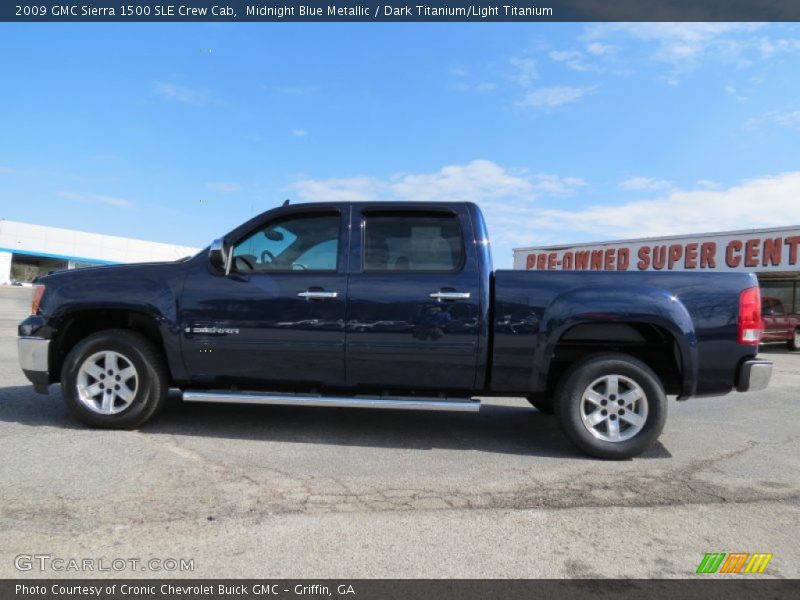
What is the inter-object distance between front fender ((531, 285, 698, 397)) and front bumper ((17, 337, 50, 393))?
4.04 meters

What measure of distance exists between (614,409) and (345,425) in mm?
2311

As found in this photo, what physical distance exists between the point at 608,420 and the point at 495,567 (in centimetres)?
215

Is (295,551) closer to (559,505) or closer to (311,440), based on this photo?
(559,505)

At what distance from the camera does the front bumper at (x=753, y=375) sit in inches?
166

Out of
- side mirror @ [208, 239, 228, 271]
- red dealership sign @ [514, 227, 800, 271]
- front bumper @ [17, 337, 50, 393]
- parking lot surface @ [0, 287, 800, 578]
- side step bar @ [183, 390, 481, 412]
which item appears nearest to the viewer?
parking lot surface @ [0, 287, 800, 578]

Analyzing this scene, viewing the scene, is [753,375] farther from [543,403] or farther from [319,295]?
[319,295]

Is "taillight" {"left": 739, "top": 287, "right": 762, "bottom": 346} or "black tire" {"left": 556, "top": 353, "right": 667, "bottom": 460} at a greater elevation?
"taillight" {"left": 739, "top": 287, "right": 762, "bottom": 346}

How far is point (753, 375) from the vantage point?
13.8 feet

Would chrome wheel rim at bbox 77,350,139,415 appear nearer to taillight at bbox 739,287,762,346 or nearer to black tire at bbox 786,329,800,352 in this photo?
taillight at bbox 739,287,762,346

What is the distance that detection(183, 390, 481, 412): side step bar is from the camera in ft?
14.2

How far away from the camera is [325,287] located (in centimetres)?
453

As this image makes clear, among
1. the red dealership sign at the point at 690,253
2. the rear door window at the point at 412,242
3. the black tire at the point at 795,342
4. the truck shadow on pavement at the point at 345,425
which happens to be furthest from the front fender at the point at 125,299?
the black tire at the point at 795,342

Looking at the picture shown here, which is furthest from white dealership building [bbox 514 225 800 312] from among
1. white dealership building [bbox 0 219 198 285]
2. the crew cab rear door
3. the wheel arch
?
white dealership building [bbox 0 219 198 285]

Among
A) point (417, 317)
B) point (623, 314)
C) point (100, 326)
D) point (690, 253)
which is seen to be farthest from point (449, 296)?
point (690, 253)
